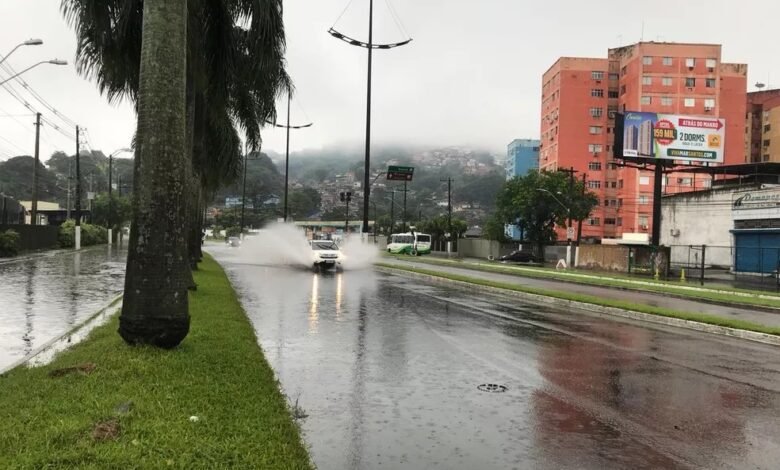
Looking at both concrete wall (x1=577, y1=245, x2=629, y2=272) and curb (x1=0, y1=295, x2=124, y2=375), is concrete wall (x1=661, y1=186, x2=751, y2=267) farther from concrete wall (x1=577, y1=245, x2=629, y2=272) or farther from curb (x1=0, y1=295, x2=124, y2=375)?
curb (x1=0, y1=295, x2=124, y2=375)

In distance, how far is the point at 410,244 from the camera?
68.1 metres

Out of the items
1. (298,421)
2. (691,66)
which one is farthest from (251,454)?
(691,66)

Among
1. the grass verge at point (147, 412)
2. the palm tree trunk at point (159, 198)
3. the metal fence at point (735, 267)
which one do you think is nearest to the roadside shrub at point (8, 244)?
the grass verge at point (147, 412)

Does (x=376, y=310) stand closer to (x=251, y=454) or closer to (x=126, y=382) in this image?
(x=126, y=382)

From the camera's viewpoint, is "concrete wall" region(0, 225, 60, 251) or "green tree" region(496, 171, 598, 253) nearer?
"concrete wall" region(0, 225, 60, 251)

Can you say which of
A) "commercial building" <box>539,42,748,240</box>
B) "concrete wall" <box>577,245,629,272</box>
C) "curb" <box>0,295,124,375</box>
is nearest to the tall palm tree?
"curb" <box>0,295,124,375</box>

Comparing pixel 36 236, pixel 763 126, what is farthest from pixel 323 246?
pixel 763 126

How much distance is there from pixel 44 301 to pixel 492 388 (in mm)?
11465

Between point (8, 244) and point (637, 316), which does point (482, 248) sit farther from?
point (637, 316)

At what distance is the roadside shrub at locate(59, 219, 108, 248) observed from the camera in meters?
46.0

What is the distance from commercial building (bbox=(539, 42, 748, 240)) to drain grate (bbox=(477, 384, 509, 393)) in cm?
8441

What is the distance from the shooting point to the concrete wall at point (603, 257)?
130ft

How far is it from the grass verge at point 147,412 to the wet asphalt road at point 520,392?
1.93 ft

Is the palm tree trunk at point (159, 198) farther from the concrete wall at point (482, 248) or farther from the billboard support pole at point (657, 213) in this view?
the concrete wall at point (482, 248)
